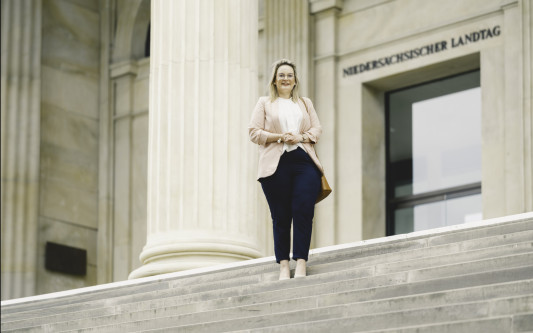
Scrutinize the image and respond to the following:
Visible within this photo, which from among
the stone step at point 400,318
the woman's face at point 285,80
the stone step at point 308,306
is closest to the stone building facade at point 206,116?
the stone step at point 308,306

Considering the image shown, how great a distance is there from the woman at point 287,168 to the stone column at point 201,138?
11.1 feet

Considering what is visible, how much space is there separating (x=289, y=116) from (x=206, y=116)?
3.82 meters

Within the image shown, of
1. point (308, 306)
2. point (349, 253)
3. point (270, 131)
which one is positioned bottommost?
point (308, 306)

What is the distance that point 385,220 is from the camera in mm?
20094

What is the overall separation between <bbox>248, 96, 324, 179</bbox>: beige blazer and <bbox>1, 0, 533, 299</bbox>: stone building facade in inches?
135

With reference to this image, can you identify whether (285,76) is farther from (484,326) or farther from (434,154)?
(434,154)

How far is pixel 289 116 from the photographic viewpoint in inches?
422

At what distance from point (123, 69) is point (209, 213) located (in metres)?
10.4

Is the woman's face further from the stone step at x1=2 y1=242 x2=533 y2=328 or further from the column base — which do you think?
the column base

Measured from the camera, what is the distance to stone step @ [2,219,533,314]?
10141 millimetres

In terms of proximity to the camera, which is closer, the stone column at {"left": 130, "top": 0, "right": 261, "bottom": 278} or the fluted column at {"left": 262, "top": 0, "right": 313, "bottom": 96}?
the stone column at {"left": 130, "top": 0, "right": 261, "bottom": 278}

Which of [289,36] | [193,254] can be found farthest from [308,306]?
[289,36]

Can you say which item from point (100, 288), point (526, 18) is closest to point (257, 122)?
point (100, 288)

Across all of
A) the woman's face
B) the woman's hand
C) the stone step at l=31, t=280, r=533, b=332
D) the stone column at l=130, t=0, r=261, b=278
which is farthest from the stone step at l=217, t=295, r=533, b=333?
the stone column at l=130, t=0, r=261, b=278
